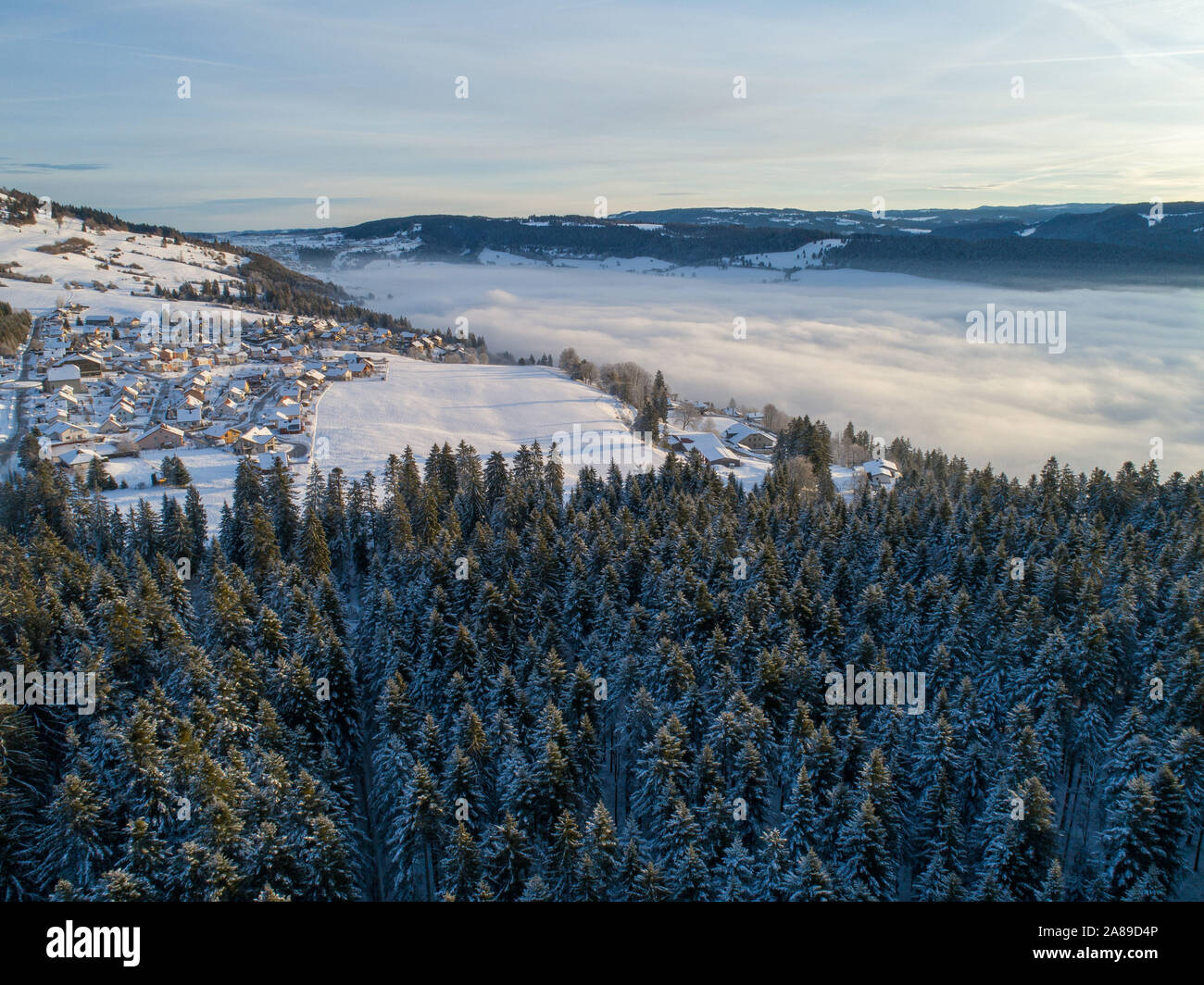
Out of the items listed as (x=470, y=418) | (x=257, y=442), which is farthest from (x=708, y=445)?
(x=257, y=442)

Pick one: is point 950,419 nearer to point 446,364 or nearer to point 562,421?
point 562,421

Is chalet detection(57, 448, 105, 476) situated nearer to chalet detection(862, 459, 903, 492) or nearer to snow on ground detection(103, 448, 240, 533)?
snow on ground detection(103, 448, 240, 533)

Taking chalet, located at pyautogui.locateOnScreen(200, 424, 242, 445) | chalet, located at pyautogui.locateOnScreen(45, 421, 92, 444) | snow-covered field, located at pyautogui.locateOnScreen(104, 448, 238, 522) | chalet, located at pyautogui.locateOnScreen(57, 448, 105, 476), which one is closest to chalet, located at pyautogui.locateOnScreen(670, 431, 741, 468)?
snow-covered field, located at pyautogui.locateOnScreen(104, 448, 238, 522)

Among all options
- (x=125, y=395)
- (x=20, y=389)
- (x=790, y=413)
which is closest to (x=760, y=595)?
(x=125, y=395)

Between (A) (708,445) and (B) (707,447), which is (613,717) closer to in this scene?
(B) (707,447)

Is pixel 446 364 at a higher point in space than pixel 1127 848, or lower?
higher

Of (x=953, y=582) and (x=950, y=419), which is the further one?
(x=950, y=419)
